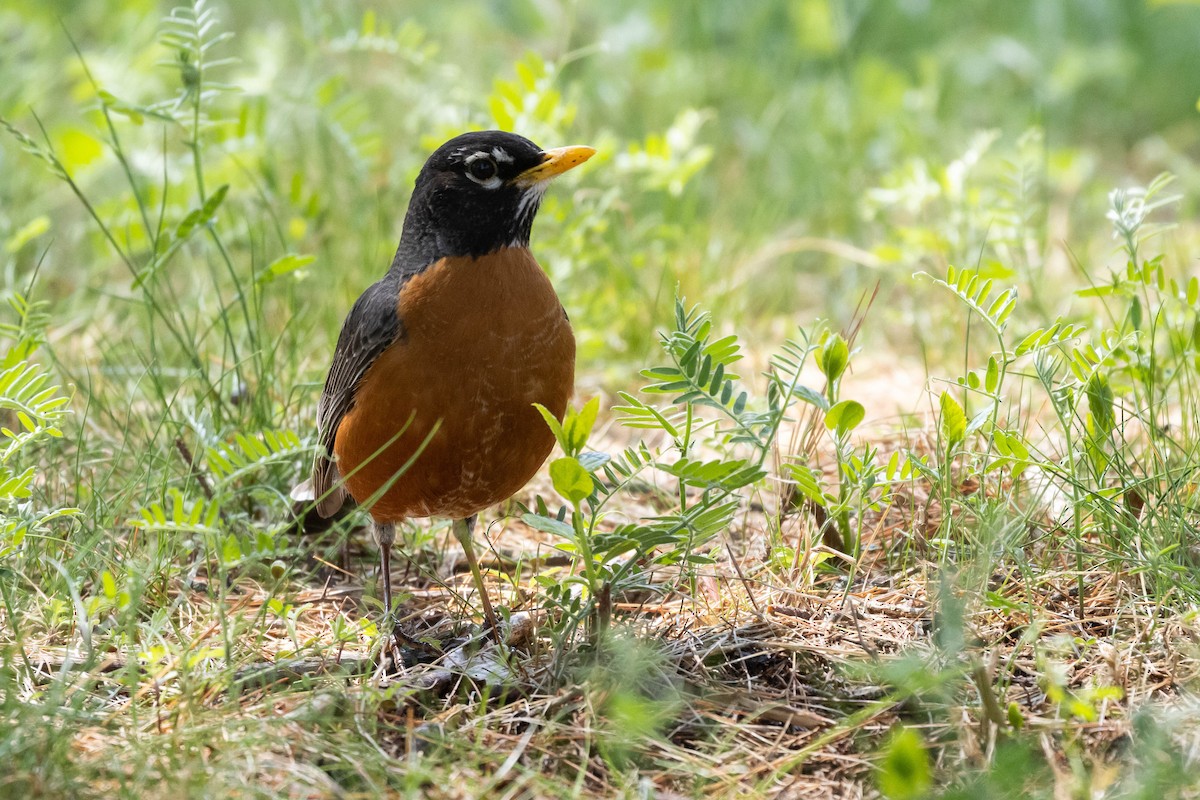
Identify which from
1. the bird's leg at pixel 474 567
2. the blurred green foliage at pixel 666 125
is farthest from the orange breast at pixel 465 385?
the blurred green foliage at pixel 666 125

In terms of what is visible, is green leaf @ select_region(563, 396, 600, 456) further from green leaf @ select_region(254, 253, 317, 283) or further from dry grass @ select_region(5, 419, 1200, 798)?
green leaf @ select_region(254, 253, 317, 283)

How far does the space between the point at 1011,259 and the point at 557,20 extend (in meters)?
4.02

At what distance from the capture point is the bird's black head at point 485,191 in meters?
3.61

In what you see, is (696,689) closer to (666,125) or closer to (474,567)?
(474,567)

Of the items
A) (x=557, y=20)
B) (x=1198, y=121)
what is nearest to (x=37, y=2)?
(x=557, y=20)

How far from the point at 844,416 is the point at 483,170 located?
1.28 m

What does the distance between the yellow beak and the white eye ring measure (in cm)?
6

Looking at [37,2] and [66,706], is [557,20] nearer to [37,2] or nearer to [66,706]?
[37,2]

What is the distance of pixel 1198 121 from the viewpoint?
7613mm

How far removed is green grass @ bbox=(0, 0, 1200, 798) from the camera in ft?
8.75

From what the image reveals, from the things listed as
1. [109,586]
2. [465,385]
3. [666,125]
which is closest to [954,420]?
[465,385]

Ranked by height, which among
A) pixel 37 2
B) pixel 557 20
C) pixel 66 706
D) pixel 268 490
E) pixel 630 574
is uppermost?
pixel 557 20

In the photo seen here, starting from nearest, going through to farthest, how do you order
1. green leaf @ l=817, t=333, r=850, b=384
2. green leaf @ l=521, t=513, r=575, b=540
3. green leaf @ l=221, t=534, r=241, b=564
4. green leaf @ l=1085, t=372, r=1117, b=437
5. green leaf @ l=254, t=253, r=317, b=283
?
green leaf @ l=221, t=534, r=241, b=564 → green leaf @ l=521, t=513, r=575, b=540 → green leaf @ l=1085, t=372, r=1117, b=437 → green leaf @ l=817, t=333, r=850, b=384 → green leaf @ l=254, t=253, r=317, b=283

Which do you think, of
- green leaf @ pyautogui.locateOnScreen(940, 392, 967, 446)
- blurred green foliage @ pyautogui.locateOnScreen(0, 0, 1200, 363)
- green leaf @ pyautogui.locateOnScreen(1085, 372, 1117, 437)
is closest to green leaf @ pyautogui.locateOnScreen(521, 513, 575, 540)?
green leaf @ pyautogui.locateOnScreen(940, 392, 967, 446)
